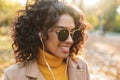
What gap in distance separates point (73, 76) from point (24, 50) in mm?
483

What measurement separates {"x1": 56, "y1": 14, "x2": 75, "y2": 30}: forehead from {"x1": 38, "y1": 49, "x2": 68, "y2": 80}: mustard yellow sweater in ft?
0.91

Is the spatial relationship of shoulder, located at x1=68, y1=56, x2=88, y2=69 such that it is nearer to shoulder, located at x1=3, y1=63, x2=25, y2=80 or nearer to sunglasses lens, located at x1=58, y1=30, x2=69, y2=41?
sunglasses lens, located at x1=58, y1=30, x2=69, y2=41

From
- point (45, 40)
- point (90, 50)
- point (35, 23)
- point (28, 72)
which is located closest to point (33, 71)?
point (28, 72)

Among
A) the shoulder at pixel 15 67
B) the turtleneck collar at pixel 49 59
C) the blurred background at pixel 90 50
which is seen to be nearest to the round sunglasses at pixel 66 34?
the turtleneck collar at pixel 49 59

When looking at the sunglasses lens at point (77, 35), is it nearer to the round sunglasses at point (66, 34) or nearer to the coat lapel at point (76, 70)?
the round sunglasses at point (66, 34)

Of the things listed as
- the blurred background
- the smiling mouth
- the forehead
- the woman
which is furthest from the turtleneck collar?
the blurred background

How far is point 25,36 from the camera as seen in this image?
3.82 meters

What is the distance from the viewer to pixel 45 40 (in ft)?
12.3

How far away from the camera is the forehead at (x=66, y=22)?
366 centimetres

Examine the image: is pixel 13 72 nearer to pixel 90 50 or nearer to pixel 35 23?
pixel 35 23

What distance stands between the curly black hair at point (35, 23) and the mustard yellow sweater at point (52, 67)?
0.08 m

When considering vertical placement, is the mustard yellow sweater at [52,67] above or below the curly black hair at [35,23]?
below

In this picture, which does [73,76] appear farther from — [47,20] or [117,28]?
[117,28]

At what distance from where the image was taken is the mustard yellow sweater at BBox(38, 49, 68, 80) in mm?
3723
